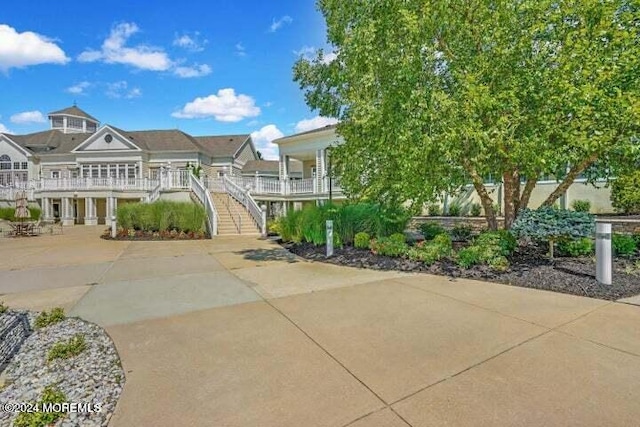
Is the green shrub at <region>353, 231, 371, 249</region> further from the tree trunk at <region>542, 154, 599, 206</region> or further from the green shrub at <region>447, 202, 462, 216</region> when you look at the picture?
the green shrub at <region>447, 202, 462, 216</region>

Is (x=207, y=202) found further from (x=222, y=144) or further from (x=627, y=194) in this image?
(x=222, y=144)

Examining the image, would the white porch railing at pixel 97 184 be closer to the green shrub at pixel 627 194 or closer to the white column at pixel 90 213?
the white column at pixel 90 213

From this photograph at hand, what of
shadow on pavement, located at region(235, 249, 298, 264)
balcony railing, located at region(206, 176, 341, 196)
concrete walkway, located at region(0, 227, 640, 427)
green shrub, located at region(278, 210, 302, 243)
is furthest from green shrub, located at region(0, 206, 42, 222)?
concrete walkway, located at region(0, 227, 640, 427)

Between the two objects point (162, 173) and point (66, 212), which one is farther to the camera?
point (66, 212)

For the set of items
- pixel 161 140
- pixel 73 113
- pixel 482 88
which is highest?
pixel 73 113

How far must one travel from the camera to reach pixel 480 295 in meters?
5.30

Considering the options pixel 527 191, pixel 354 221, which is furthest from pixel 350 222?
pixel 527 191

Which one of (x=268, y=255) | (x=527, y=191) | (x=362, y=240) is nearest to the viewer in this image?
(x=527, y=191)

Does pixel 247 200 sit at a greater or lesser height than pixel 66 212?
greater

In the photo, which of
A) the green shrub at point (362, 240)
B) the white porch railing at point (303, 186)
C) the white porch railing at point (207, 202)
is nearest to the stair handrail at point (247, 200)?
the white porch railing at point (207, 202)

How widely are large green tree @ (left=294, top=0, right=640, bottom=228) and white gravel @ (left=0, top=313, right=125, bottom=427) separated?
5.57 metres

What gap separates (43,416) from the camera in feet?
7.63

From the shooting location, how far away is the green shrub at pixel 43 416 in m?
2.26

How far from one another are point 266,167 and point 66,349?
30491mm
